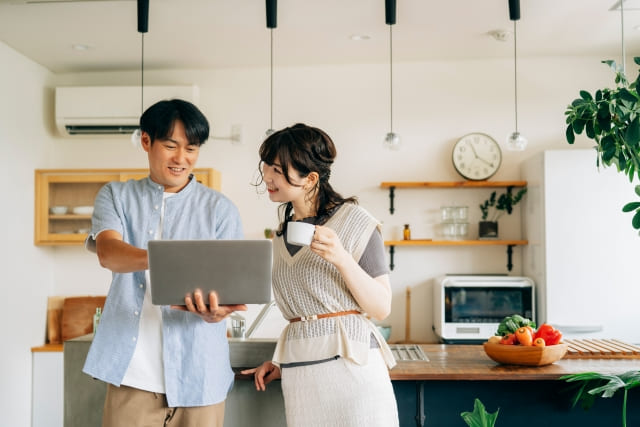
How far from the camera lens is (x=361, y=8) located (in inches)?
131

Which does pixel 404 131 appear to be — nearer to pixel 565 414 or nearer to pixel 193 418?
pixel 565 414

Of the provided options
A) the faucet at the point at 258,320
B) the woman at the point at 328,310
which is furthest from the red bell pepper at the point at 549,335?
the faucet at the point at 258,320

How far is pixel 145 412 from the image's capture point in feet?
5.15

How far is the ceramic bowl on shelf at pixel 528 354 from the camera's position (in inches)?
85.3

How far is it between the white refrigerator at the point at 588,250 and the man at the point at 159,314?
268 centimetres

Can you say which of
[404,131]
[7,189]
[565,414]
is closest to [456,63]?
[404,131]

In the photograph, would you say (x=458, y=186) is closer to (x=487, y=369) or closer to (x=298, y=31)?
(x=298, y=31)

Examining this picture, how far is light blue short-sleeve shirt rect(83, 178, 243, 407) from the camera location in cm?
154

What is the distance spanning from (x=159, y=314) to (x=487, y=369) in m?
1.23

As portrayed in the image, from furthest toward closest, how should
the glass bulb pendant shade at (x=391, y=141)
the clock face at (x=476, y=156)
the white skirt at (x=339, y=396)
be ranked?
the clock face at (x=476, y=156), the glass bulb pendant shade at (x=391, y=141), the white skirt at (x=339, y=396)

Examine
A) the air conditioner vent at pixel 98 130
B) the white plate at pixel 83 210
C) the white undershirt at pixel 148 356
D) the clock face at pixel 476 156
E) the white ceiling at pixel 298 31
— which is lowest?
the white undershirt at pixel 148 356

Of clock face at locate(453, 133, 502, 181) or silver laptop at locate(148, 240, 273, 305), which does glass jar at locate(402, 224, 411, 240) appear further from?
silver laptop at locate(148, 240, 273, 305)

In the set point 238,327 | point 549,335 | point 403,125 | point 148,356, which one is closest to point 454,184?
point 403,125

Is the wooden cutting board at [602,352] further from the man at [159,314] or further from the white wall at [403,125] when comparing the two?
the white wall at [403,125]
